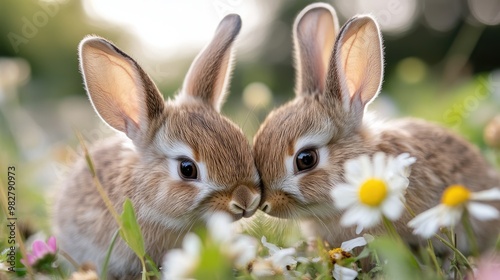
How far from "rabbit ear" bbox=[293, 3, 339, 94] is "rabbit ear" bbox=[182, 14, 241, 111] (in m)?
0.45

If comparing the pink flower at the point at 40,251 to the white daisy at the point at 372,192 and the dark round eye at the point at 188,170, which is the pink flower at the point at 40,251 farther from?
the white daisy at the point at 372,192

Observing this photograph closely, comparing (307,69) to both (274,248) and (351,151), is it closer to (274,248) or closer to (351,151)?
(351,151)

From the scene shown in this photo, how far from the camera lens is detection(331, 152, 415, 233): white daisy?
89.5 inches

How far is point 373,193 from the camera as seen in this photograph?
2.30m

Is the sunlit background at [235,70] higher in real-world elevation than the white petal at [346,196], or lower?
lower

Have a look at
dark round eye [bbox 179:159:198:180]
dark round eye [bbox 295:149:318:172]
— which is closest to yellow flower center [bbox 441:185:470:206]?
dark round eye [bbox 295:149:318:172]

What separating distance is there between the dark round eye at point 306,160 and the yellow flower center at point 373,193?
1.00 meters

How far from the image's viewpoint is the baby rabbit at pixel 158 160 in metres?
3.19

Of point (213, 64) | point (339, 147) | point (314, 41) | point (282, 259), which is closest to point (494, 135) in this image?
point (314, 41)

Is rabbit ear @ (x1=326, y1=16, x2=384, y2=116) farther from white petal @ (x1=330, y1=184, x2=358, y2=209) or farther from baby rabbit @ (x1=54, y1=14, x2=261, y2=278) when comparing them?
white petal @ (x1=330, y1=184, x2=358, y2=209)

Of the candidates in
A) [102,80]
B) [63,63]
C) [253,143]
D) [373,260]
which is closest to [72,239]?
[102,80]

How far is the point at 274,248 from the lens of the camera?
9.67 ft

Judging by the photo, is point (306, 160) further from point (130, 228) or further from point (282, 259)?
point (130, 228)

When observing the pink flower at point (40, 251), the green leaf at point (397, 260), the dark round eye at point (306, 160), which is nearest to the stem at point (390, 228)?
the green leaf at point (397, 260)
